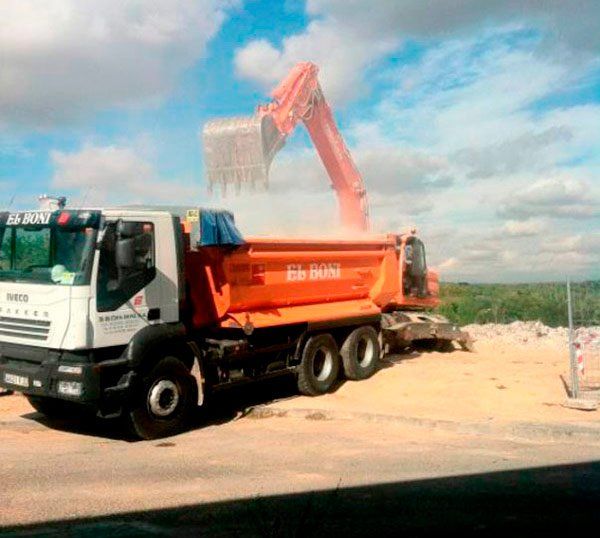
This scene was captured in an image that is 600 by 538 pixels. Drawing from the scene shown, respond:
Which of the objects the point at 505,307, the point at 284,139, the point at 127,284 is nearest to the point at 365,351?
the point at 284,139

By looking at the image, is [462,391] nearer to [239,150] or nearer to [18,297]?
[239,150]

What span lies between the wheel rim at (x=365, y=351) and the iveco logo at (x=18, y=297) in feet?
20.8

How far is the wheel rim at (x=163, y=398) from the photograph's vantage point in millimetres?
8945

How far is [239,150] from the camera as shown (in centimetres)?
1267

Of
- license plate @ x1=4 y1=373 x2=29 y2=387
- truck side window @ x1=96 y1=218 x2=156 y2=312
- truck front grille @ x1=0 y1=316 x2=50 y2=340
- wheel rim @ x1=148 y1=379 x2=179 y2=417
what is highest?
truck side window @ x1=96 y1=218 x2=156 y2=312

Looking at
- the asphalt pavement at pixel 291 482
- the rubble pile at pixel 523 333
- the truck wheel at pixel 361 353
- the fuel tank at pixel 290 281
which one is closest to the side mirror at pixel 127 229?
the fuel tank at pixel 290 281

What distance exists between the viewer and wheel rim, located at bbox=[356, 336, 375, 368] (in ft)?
43.2

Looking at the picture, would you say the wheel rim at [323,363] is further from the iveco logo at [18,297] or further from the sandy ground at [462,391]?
the iveco logo at [18,297]

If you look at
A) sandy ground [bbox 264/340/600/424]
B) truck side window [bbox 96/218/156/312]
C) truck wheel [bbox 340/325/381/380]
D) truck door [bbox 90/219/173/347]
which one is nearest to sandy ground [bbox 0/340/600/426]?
sandy ground [bbox 264/340/600/424]

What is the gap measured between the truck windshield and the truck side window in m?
0.18

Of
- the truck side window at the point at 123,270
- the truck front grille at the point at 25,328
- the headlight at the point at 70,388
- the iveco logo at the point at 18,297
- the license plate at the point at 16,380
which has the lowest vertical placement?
the headlight at the point at 70,388

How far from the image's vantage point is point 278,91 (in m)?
13.4

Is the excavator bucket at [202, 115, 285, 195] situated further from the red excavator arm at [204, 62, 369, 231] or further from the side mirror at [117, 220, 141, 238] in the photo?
the side mirror at [117, 220, 141, 238]

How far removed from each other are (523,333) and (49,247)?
47.6ft
